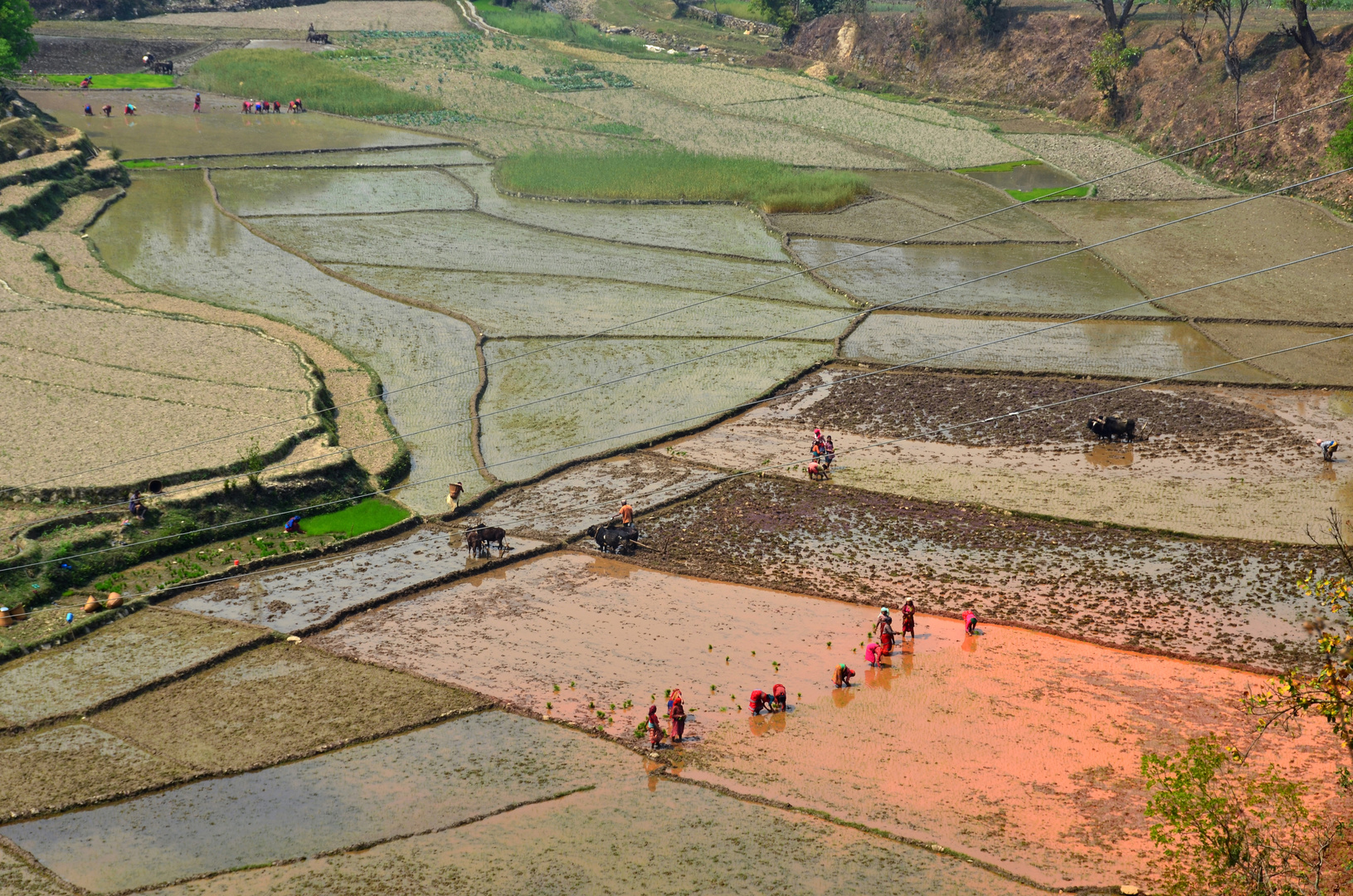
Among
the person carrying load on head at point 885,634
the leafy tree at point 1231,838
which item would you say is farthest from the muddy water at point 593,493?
the leafy tree at point 1231,838

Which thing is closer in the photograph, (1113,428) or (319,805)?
(319,805)

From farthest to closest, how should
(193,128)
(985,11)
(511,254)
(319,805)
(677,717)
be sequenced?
1. (985,11)
2. (193,128)
3. (511,254)
4. (677,717)
5. (319,805)

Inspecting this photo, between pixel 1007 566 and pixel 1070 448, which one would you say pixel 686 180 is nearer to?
pixel 1070 448

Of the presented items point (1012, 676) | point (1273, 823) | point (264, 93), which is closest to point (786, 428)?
point (1012, 676)

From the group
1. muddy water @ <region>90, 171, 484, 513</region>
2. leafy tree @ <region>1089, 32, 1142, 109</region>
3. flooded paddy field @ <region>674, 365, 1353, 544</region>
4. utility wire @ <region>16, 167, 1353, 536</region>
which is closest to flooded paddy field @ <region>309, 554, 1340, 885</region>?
flooded paddy field @ <region>674, 365, 1353, 544</region>

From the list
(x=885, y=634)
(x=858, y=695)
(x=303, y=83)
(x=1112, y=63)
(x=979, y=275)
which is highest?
(x=1112, y=63)

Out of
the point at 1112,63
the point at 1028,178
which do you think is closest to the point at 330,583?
the point at 1028,178
